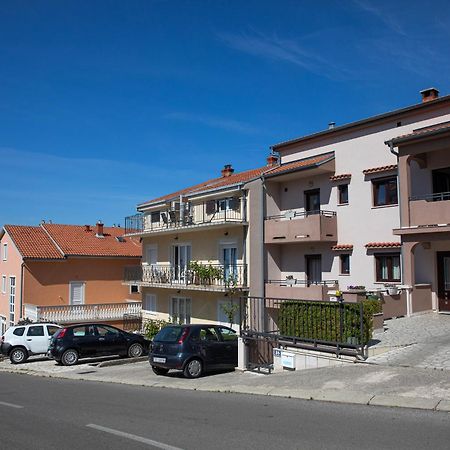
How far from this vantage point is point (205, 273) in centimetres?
2623

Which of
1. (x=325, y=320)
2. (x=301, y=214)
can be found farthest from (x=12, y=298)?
(x=325, y=320)

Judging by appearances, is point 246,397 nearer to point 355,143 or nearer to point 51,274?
point 355,143

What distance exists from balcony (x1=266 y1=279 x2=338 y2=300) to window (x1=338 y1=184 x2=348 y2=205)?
3.40 meters

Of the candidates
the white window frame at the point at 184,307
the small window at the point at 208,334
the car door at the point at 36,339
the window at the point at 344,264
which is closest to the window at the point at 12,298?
the white window frame at the point at 184,307

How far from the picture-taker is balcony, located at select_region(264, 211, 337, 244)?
22094mm

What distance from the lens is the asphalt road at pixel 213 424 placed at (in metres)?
6.90

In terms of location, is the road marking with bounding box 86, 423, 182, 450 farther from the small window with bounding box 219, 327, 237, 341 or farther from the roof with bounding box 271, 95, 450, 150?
the roof with bounding box 271, 95, 450, 150

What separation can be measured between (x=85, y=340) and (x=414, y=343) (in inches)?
503

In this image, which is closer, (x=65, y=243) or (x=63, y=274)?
(x=63, y=274)

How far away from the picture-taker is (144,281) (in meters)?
31.8

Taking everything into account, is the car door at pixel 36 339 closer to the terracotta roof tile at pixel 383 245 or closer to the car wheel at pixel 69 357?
the car wheel at pixel 69 357

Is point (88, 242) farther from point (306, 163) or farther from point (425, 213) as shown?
Answer: point (425, 213)

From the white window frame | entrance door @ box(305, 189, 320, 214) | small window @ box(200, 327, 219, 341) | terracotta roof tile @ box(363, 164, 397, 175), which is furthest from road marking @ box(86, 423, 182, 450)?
the white window frame

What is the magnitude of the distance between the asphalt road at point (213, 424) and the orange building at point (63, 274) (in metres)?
21.7
